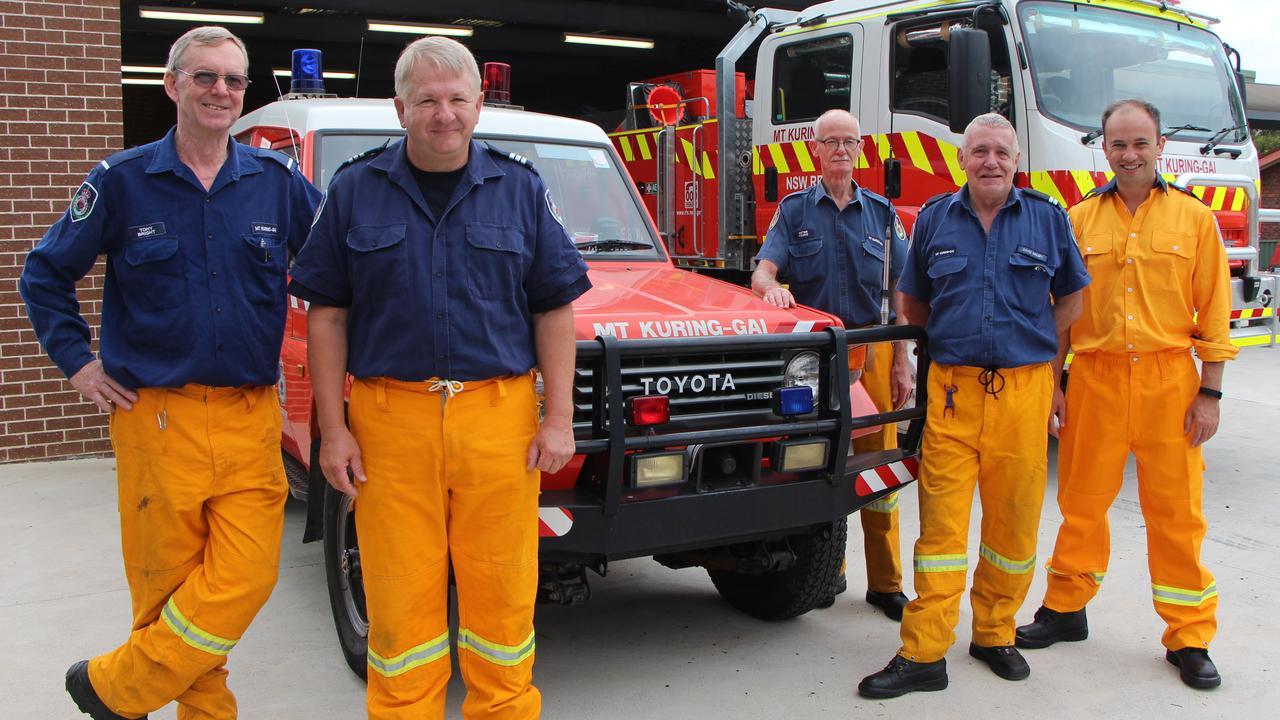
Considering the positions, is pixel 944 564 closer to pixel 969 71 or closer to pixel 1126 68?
pixel 969 71

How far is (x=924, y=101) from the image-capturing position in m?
6.89

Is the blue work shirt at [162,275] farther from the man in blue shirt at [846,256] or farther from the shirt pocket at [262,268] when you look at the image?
the man in blue shirt at [846,256]

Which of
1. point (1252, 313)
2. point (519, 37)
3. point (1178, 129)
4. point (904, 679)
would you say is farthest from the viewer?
point (519, 37)

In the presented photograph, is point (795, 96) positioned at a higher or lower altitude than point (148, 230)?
higher

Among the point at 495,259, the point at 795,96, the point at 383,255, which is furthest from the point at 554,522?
the point at 795,96

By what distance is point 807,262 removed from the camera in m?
4.56

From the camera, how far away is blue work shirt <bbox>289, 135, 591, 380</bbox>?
9.15 feet

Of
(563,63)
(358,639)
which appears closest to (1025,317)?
(358,639)

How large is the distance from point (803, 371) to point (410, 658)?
Result: 1.66 metres

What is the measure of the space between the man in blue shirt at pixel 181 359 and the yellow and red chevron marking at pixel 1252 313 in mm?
6387

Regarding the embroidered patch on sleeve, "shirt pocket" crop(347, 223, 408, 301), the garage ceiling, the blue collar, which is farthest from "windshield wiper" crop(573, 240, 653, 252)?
the garage ceiling

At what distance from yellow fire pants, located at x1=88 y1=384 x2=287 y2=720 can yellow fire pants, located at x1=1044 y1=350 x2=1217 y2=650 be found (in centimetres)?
285

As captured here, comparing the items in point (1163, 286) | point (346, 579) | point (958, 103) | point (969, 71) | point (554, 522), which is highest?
point (969, 71)

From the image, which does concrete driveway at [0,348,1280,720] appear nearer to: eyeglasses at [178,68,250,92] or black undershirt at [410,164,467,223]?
black undershirt at [410,164,467,223]
